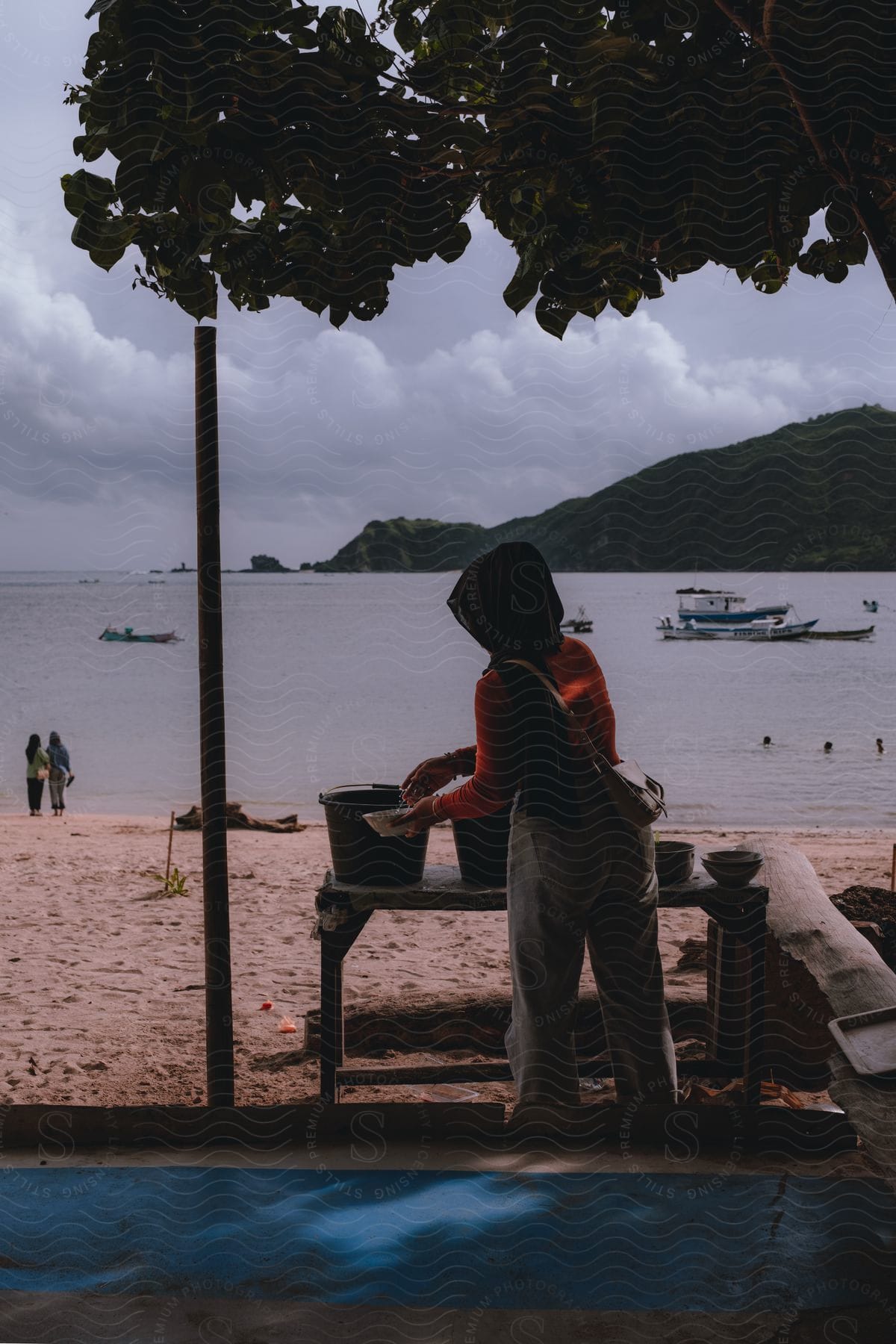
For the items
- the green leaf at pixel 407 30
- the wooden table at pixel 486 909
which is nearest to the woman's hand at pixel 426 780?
the wooden table at pixel 486 909

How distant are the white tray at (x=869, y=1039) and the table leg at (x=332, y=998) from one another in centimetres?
155

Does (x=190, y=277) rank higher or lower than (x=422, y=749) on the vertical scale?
higher

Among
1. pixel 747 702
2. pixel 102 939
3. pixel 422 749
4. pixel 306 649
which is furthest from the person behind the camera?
pixel 306 649

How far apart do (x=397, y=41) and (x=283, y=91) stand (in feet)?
1.49

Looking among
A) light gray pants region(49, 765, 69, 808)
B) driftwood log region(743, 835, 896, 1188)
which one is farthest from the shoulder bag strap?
light gray pants region(49, 765, 69, 808)

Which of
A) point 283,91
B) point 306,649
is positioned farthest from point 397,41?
point 306,649

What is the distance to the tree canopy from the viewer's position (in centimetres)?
272

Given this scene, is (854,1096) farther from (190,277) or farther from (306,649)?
(306,649)

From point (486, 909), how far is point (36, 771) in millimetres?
14682

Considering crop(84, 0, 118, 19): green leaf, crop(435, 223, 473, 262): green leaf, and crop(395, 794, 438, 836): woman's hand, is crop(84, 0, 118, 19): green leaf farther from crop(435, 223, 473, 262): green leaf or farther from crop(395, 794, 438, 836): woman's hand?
crop(395, 794, 438, 836): woman's hand

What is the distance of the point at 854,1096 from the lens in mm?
2799

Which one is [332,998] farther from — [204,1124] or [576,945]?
[576,945]

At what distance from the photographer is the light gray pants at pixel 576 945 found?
3061 mm

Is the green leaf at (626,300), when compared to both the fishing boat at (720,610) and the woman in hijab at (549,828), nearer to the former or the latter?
the woman in hijab at (549,828)
